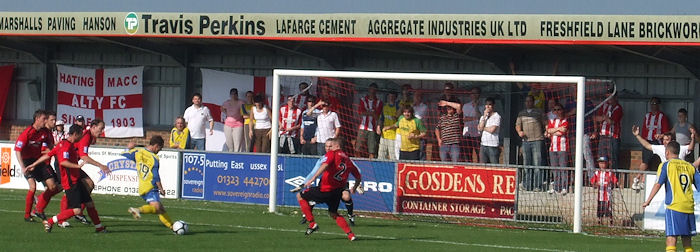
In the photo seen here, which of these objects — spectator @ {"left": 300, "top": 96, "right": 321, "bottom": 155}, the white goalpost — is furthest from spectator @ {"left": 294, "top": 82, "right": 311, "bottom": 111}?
the white goalpost

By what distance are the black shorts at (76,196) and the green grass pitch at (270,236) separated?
41 centimetres

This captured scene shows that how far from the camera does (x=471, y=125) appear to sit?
21.9 metres

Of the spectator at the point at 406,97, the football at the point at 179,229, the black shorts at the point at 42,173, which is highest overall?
the spectator at the point at 406,97

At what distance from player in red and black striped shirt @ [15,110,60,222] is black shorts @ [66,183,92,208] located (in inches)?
55.2

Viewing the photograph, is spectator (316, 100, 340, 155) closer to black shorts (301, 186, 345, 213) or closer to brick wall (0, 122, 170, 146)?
black shorts (301, 186, 345, 213)

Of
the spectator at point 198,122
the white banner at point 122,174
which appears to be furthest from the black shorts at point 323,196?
the spectator at point 198,122

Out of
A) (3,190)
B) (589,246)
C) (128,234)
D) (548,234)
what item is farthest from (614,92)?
(3,190)

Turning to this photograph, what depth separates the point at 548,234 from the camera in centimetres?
1823

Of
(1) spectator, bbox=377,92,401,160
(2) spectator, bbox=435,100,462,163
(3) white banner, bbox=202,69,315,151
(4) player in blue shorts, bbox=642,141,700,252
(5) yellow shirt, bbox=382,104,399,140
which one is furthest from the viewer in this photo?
(3) white banner, bbox=202,69,315,151

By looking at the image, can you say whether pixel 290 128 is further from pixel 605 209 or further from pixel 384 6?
pixel 605 209

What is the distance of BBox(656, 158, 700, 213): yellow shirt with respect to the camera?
14.8 m

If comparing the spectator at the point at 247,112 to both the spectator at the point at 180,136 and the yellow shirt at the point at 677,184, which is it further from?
the yellow shirt at the point at 677,184

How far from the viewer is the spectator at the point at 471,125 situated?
21719 mm

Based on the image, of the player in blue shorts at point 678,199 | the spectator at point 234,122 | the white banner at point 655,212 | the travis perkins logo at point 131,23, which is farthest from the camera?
the spectator at point 234,122
